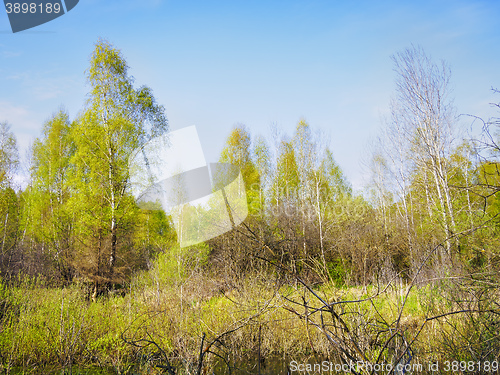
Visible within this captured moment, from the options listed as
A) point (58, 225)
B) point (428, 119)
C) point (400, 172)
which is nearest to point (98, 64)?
point (58, 225)

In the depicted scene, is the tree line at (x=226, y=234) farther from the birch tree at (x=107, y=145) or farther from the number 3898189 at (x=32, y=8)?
the number 3898189 at (x=32, y=8)

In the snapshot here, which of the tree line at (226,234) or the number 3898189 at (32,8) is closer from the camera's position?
the number 3898189 at (32,8)

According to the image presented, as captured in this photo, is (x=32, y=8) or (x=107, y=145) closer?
(x=32, y=8)

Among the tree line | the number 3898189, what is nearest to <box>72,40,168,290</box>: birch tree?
the tree line

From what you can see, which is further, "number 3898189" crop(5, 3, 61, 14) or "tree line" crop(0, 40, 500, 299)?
"tree line" crop(0, 40, 500, 299)

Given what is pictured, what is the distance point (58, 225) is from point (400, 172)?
1531 cm

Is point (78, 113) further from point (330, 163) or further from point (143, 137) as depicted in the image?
point (330, 163)

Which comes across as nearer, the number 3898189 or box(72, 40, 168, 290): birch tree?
the number 3898189

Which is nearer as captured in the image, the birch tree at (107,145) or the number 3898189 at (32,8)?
the number 3898189 at (32,8)

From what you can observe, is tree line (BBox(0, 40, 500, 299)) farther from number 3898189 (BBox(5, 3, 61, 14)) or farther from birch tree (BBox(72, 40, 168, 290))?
number 3898189 (BBox(5, 3, 61, 14))

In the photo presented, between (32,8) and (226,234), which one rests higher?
(32,8)

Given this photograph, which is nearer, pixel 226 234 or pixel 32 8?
pixel 32 8

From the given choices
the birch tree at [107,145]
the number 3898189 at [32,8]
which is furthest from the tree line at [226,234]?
the number 3898189 at [32,8]

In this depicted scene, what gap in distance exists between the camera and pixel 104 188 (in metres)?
11.3
